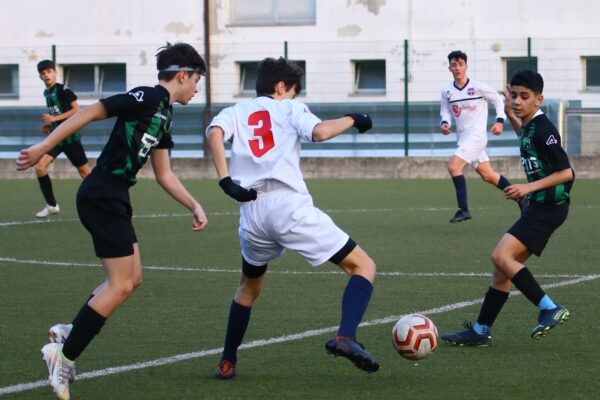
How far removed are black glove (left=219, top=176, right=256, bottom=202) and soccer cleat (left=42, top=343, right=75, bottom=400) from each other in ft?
3.74

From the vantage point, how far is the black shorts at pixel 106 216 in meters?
6.47

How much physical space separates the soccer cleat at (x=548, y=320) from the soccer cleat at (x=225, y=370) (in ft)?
5.98

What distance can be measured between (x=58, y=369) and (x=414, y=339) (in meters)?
1.94

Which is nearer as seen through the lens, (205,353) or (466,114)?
(205,353)

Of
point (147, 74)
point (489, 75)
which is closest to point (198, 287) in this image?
point (489, 75)

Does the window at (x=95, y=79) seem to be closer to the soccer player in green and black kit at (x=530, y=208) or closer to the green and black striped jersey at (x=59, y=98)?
the green and black striped jersey at (x=59, y=98)

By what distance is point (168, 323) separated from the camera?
8578 mm

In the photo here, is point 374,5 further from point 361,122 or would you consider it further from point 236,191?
point 236,191

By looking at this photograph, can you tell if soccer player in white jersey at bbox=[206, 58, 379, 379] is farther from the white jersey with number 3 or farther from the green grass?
the green grass

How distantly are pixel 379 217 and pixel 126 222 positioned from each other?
10.3 m

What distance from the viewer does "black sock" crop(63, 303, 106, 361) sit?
6.34 metres

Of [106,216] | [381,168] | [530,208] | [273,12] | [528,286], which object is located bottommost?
[381,168]

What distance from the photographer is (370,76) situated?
31.3m

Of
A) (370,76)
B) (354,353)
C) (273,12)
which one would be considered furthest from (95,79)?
(354,353)
